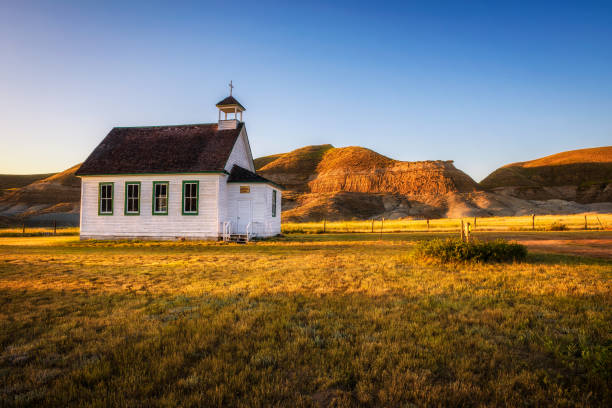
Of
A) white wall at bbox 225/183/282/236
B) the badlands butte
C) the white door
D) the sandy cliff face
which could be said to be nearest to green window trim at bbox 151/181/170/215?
white wall at bbox 225/183/282/236

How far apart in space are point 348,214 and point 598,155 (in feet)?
388

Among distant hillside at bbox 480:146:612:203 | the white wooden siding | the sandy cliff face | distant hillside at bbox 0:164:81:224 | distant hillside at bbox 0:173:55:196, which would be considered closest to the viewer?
the white wooden siding

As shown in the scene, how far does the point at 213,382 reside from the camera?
9.68 feet

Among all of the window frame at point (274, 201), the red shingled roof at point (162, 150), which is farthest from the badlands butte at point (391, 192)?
the red shingled roof at point (162, 150)

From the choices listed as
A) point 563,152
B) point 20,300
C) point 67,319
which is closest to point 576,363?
point 67,319

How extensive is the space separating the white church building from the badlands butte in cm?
3448

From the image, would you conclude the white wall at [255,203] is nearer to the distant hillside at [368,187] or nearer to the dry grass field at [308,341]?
the dry grass field at [308,341]

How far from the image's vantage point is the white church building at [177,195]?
1869cm

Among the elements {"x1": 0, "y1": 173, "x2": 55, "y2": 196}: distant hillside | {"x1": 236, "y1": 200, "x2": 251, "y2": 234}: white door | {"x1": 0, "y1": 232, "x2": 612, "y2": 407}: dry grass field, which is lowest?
{"x1": 0, "y1": 232, "x2": 612, "y2": 407}: dry grass field

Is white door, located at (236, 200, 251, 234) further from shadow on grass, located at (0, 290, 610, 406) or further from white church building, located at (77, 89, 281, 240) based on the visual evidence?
shadow on grass, located at (0, 290, 610, 406)

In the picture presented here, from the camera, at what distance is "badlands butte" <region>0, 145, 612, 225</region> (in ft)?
196

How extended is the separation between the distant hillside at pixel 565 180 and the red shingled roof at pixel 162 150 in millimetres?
69837

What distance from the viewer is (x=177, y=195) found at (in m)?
18.9

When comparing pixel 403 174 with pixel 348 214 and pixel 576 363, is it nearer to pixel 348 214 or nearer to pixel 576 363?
pixel 348 214
